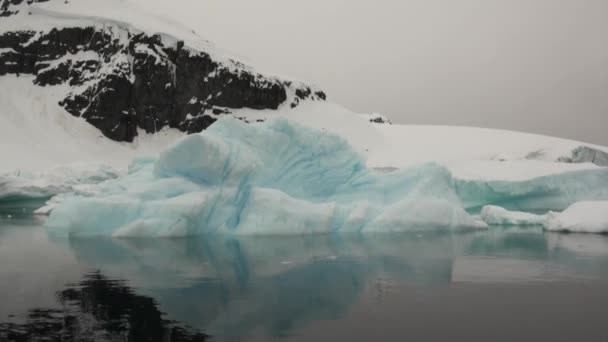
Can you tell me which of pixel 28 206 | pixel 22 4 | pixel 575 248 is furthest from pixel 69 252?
pixel 22 4

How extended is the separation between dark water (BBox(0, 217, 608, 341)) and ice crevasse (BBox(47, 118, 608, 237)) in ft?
6.21

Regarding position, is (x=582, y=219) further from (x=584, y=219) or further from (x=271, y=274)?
(x=271, y=274)

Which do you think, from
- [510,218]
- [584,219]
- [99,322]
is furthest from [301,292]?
[510,218]

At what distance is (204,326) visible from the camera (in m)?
5.91

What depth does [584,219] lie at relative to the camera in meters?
17.5

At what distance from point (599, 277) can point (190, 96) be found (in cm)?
4659

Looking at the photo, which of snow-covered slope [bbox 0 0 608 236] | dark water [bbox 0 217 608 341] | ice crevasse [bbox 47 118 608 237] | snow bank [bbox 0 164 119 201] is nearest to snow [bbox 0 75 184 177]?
snow-covered slope [bbox 0 0 608 236]

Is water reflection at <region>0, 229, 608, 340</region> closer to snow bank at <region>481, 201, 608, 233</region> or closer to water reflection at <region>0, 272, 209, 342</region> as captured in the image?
water reflection at <region>0, 272, 209, 342</region>

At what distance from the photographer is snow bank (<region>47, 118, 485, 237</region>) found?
1506cm

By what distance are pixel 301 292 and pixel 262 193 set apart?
8.14m

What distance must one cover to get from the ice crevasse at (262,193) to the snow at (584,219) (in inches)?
94.3

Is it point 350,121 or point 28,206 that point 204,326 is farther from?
point 350,121

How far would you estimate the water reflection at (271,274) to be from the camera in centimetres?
616

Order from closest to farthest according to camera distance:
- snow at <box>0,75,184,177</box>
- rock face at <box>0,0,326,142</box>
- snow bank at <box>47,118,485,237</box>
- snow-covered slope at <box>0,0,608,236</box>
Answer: snow bank at <box>47,118,485,237</box>
snow-covered slope at <box>0,0,608,236</box>
snow at <box>0,75,184,177</box>
rock face at <box>0,0,326,142</box>
